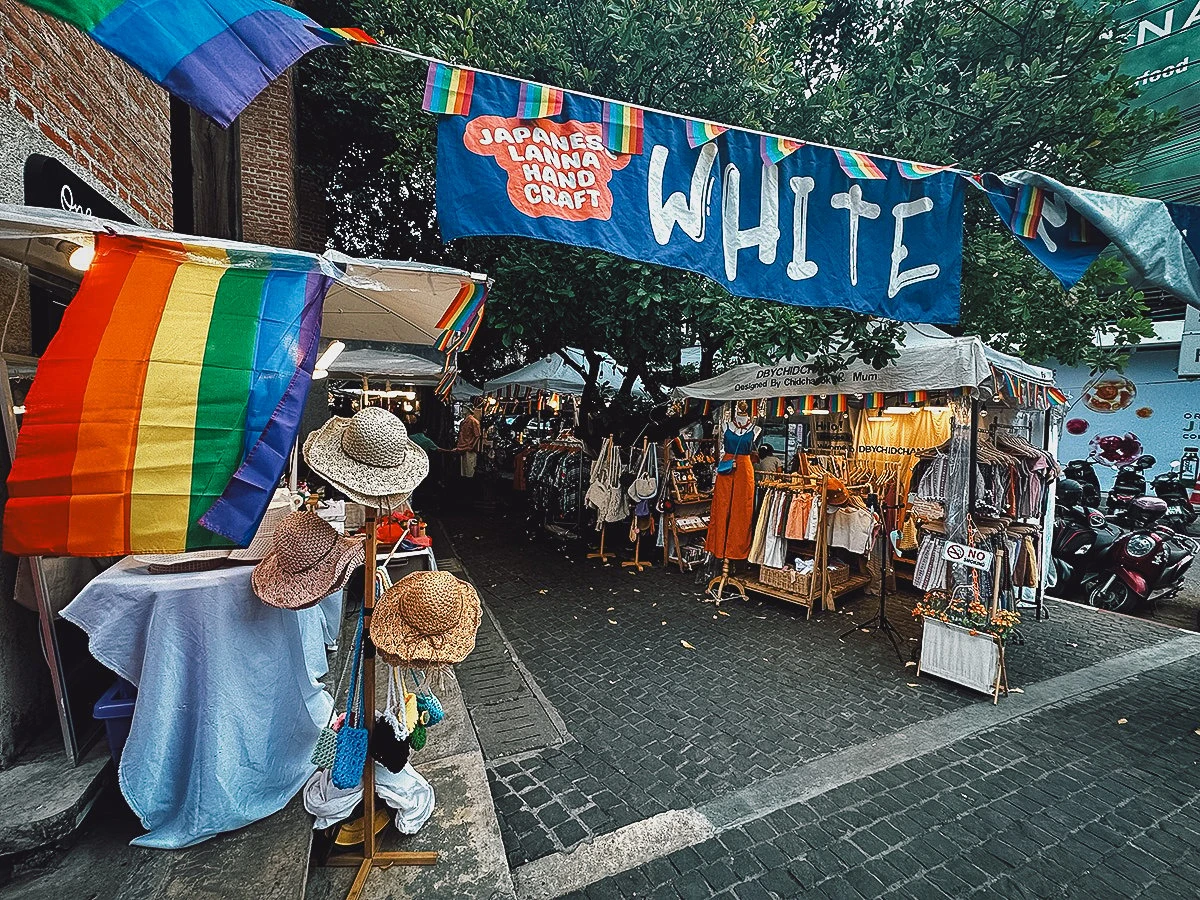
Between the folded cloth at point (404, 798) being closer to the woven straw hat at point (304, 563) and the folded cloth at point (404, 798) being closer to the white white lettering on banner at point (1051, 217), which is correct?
the woven straw hat at point (304, 563)

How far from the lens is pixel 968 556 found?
17.9 ft

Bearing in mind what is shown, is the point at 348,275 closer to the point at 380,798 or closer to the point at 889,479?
the point at 380,798

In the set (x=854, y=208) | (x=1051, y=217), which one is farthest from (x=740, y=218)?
(x=1051, y=217)

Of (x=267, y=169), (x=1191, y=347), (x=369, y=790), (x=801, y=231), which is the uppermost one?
(x=267, y=169)

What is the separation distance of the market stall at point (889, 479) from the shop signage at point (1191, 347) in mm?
11271

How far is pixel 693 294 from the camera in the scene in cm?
716

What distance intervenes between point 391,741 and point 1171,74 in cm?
2147

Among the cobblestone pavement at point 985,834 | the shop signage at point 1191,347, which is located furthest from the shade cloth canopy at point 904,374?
the shop signage at point 1191,347

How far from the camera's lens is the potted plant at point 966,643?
16.4 feet

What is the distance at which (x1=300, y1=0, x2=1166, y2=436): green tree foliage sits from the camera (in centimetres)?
671

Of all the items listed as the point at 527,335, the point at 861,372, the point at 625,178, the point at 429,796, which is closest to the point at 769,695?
the point at 429,796

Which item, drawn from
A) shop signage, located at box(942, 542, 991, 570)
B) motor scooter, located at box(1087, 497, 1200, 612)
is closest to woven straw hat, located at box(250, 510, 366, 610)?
shop signage, located at box(942, 542, 991, 570)

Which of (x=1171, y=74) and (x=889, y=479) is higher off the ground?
(x=1171, y=74)

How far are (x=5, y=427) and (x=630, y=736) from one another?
436cm
